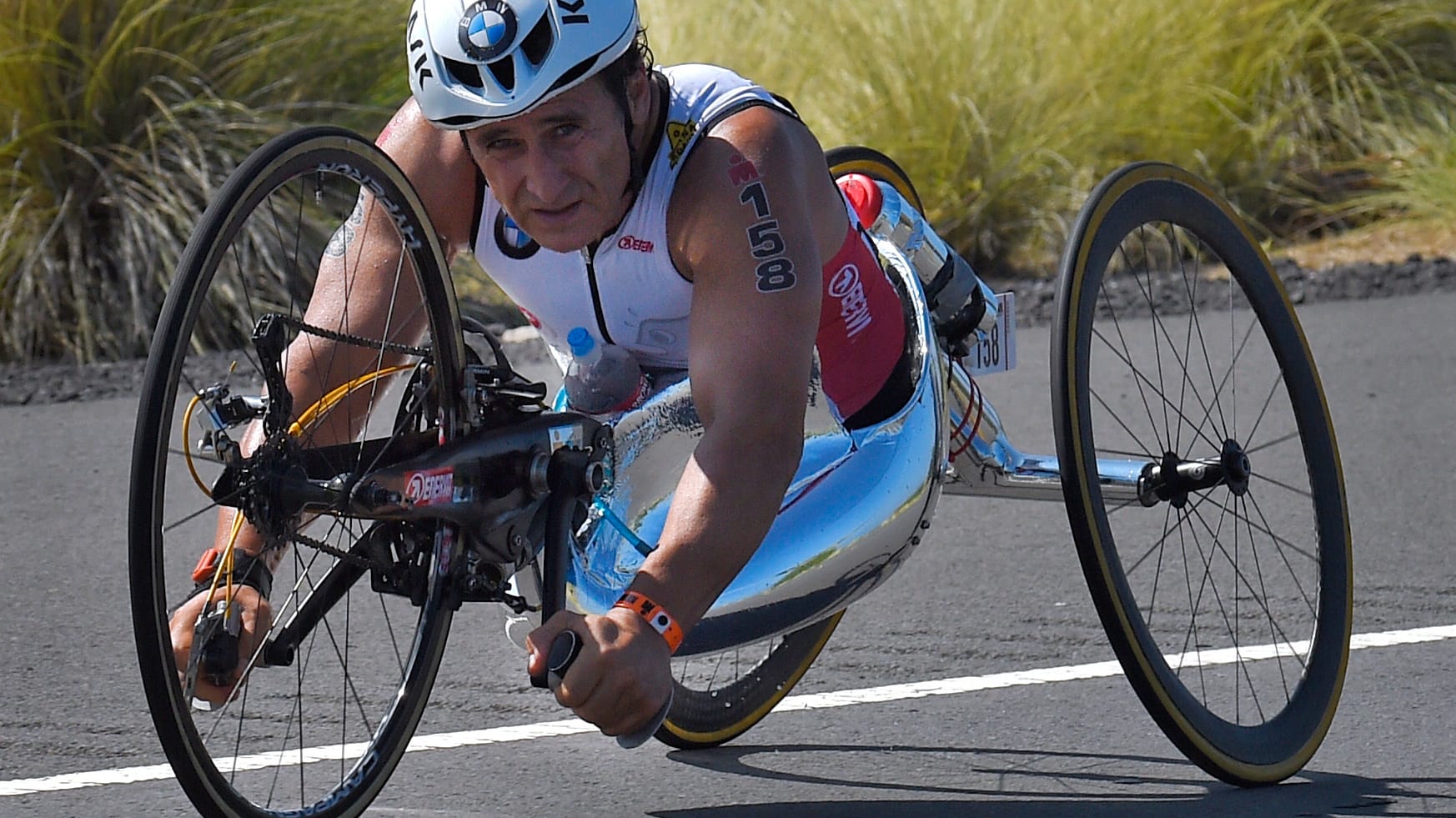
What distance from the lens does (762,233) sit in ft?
10.0

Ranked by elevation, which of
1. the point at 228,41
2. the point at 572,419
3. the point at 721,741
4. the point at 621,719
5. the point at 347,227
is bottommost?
the point at 721,741

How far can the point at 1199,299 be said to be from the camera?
9023 mm

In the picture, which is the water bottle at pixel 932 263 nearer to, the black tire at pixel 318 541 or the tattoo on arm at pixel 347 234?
the black tire at pixel 318 541

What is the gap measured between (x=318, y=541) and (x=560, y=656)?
60cm

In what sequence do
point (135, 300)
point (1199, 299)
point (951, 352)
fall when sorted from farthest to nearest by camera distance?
1. point (1199, 299)
2. point (135, 300)
3. point (951, 352)

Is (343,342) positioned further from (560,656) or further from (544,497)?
(560,656)

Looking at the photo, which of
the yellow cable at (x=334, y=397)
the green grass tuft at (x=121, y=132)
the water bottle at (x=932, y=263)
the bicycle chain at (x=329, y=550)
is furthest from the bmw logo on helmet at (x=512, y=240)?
the green grass tuft at (x=121, y=132)

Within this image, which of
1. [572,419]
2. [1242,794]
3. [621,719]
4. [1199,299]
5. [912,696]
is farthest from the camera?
[1199,299]

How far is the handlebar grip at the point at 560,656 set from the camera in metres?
2.61

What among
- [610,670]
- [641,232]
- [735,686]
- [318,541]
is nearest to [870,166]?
[735,686]

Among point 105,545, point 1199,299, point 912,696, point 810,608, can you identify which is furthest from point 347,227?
point 1199,299

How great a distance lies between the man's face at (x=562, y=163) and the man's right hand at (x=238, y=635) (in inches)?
25.9

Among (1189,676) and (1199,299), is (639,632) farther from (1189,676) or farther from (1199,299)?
(1199,299)

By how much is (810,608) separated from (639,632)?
0.74m
